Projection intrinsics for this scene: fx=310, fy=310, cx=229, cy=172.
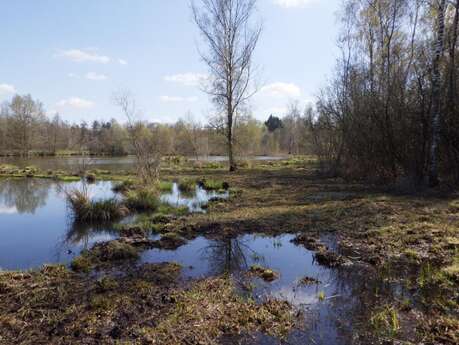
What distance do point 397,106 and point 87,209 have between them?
12.0 meters

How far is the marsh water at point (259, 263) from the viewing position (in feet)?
11.6

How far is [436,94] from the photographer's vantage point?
10.4 meters

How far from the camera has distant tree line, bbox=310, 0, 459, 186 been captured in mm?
10797

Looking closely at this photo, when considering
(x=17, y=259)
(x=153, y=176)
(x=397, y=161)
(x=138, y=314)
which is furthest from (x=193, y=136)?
(x=138, y=314)

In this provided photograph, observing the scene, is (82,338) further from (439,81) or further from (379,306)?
(439,81)


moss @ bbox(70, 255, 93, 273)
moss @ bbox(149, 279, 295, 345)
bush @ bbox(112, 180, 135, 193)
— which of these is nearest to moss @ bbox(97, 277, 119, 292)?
moss @ bbox(70, 255, 93, 273)

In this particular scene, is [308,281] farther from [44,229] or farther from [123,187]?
[123,187]

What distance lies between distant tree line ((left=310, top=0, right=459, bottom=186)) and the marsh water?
7.56 metres

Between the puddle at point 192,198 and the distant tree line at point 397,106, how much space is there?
7.09 metres

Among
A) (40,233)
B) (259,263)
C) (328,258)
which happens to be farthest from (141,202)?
(328,258)

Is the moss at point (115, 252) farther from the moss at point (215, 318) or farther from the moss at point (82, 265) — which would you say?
the moss at point (215, 318)

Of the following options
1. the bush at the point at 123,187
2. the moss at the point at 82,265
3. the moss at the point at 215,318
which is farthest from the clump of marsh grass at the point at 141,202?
the moss at the point at 215,318

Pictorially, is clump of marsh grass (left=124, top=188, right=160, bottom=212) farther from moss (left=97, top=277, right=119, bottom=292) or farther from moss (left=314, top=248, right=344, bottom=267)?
moss (left=314, top=248, right=344, bottom=267)

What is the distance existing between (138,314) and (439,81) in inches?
461
